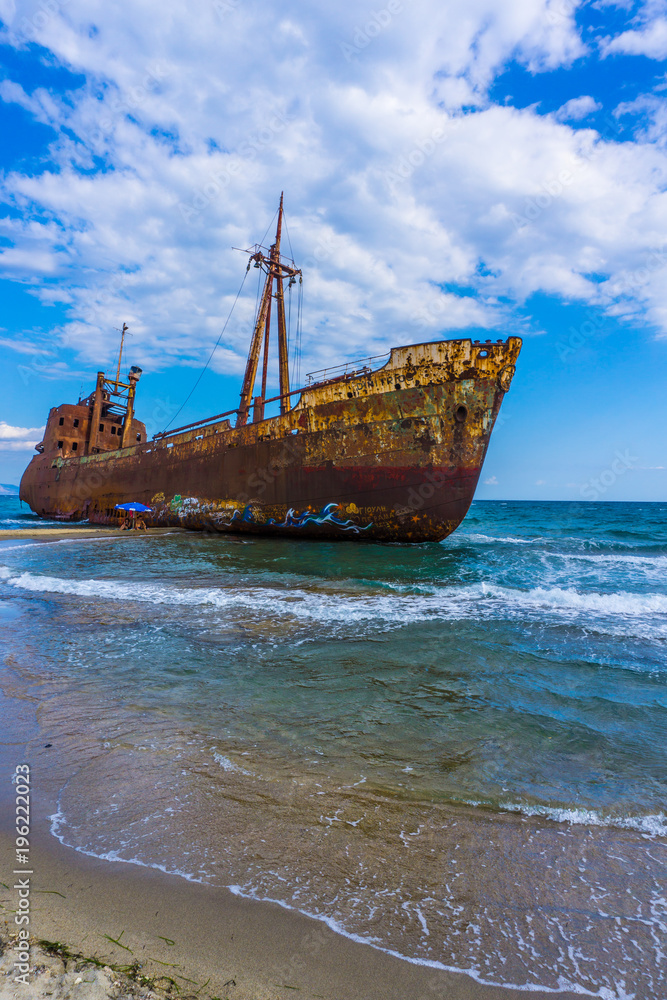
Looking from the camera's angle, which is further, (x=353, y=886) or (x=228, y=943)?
(x=353, y=886)

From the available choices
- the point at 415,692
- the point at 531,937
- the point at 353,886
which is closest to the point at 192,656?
the point at 415,692

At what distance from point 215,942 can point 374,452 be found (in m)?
12.7

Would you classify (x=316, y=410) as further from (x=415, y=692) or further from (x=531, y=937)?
(x=531, y=937)

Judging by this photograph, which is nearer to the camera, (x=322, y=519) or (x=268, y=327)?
(x=322, y=519)

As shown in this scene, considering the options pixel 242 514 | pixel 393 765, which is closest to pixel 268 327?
pixel 242 514

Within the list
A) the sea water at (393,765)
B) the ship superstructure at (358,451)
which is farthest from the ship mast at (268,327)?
the sea water at (393,765)

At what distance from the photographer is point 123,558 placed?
11391 millimetres

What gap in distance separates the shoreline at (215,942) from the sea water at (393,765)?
7 cm

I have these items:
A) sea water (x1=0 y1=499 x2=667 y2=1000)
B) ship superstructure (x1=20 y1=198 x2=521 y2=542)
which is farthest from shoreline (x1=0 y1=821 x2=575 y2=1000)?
ship superstructure (x1=20 y1=198 x2=521 y2=542)

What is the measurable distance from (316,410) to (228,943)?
1380 cm

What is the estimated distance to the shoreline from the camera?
136cm

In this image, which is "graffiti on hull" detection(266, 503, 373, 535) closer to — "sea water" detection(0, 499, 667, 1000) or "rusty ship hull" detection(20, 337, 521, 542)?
"rusty ship hull" detection(20, 337, 521, 542)

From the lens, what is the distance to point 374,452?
13.7m

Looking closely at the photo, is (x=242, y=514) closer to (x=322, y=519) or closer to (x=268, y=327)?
(x=322, y=519)
